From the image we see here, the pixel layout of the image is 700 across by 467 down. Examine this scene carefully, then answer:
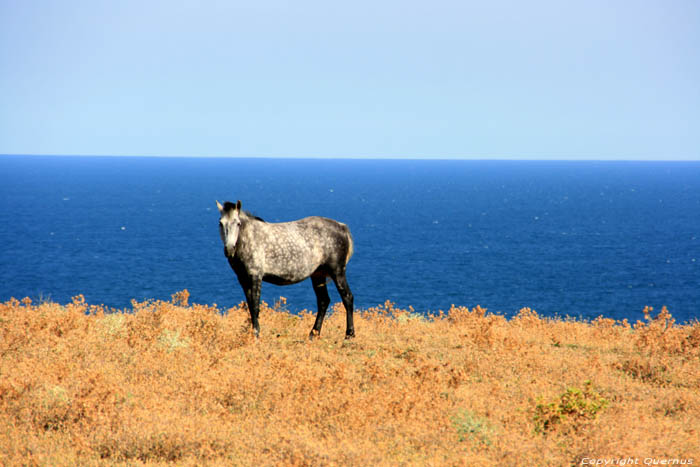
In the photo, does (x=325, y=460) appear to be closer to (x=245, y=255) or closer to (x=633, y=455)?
(x=633, y=455)

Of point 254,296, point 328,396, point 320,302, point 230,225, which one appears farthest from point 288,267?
point 328,396

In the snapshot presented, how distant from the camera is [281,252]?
496 inches

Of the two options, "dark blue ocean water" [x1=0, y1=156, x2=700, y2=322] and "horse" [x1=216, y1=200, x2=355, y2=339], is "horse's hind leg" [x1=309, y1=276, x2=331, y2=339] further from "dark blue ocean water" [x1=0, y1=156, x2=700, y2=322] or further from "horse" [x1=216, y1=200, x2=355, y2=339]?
"dark blue ocean water" [x1=0, y1=156, x2=700, y2=322]

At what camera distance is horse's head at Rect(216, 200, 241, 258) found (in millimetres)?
11820

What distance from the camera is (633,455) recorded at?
22.6 ft

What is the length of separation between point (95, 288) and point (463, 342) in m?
60.7

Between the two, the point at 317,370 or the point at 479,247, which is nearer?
the point at 317,370

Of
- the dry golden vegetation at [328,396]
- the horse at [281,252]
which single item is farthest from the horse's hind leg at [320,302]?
the dry golden vegetation at [328,396]

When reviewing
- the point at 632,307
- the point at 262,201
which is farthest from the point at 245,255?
the point at 262,201

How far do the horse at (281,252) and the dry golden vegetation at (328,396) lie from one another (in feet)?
3.51

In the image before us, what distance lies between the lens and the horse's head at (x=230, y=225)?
11.8 meters

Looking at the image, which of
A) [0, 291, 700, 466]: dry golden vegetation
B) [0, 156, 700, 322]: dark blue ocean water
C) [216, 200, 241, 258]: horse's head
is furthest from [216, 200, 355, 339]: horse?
[0, 156, 700, 322]: dark blue ocean water

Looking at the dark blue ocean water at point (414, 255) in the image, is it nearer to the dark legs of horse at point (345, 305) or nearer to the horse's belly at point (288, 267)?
the dark legs of horse at point (345, 305)

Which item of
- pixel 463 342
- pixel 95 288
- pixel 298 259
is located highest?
pixel 298 259
